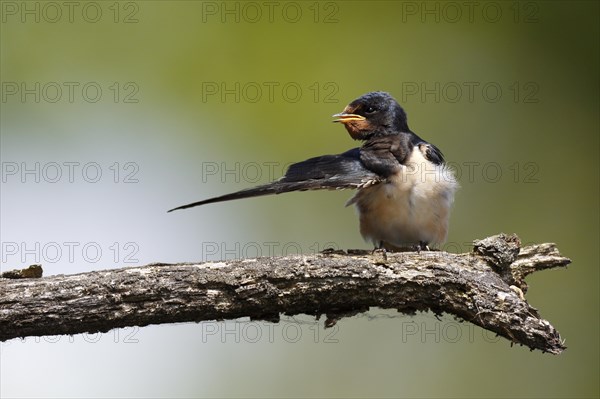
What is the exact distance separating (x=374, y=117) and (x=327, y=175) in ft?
2.54

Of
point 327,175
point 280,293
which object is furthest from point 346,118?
point 280,293

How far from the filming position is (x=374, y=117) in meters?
4.96

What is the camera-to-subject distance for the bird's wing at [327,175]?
415cm

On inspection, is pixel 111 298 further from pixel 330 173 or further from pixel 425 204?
pixel 425 204

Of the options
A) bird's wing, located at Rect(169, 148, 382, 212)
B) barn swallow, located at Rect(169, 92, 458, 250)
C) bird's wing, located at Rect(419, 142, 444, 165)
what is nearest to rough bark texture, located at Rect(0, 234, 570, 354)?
bird's wing, located at Rect(169, 148, 382, 212)

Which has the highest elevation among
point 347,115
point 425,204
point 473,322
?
point 347,115

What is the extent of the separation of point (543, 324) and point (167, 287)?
1.83 meters

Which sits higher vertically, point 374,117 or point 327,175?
point 374,117

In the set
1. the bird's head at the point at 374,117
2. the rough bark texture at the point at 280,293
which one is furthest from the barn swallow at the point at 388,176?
the rough bark texture at the point at 280,293

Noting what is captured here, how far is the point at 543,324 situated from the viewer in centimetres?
367

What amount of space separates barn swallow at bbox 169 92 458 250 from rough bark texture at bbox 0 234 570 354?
638mm

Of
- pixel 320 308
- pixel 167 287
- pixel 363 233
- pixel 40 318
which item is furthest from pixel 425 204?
pixel 40 318

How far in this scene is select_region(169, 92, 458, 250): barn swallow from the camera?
4461mm

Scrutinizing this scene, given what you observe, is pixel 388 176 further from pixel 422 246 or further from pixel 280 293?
pixel 280 293
